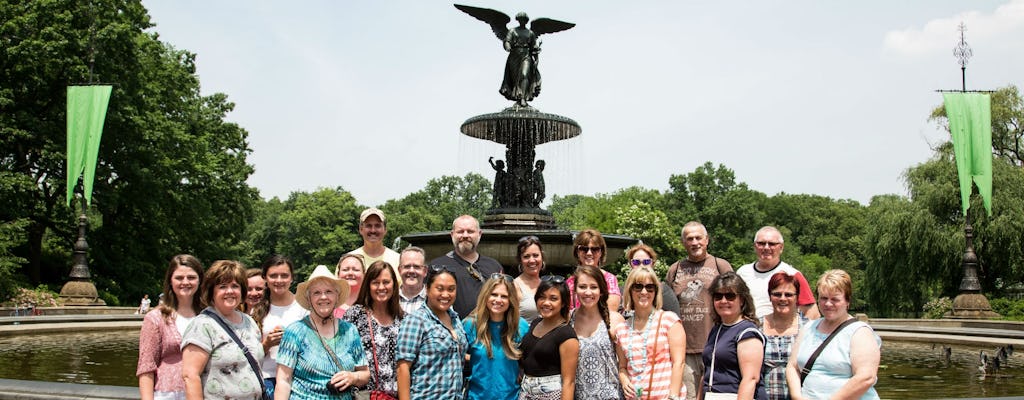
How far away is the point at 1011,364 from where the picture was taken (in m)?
12.4

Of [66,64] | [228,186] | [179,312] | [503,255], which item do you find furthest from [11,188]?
[179,312]

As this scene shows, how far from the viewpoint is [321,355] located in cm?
423

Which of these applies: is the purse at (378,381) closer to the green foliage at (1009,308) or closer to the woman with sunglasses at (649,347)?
the woman with sunglasses at (649,347)

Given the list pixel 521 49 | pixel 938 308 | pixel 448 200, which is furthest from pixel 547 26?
pixel 448 200

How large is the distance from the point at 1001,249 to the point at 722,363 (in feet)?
93.5

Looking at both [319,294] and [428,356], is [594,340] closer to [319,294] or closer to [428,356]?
[428,356]

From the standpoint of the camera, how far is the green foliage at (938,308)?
83.5 feet

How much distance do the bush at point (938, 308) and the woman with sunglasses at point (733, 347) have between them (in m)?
24.2

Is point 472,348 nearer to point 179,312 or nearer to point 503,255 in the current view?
point 179,312

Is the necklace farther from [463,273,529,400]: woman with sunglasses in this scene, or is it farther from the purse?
the purse

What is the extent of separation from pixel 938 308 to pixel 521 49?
58.9 ft

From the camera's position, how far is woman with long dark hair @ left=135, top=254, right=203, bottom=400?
13.4ft

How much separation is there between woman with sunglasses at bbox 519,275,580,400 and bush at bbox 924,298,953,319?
24760 mm

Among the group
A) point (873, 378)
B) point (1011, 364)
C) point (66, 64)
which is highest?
point (66, 64)
